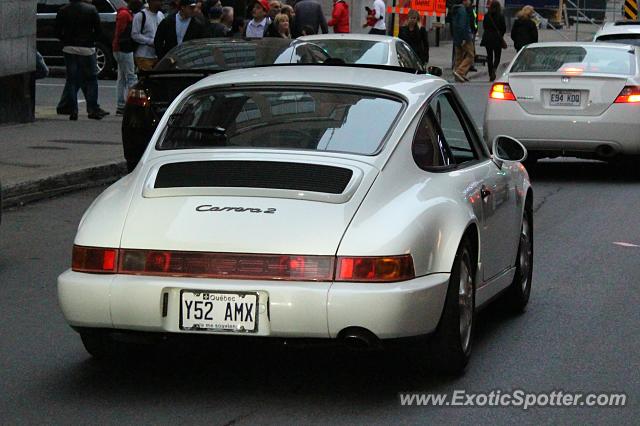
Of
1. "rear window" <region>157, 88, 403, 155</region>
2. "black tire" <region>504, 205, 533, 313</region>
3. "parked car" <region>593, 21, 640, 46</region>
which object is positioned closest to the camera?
"rear window" <region>157, 88, 403, 155</region>

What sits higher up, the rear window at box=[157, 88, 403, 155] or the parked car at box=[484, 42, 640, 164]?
the rear window at box=[157, 88, 403, 155]

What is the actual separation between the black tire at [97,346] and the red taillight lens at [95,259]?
1.70ft

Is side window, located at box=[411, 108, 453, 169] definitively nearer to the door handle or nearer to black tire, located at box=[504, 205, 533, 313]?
the door handle

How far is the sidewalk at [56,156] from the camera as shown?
1349cm

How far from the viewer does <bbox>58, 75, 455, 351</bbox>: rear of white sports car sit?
5941mm

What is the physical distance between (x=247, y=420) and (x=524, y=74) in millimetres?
10496

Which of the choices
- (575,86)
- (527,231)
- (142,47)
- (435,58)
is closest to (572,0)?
(435,58)

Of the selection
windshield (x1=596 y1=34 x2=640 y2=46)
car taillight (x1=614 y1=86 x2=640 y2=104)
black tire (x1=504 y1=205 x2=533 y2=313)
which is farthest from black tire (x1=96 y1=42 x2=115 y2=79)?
black tire (x1=504 y1=205 x2=533 y2=313)

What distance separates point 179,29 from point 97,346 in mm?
13396

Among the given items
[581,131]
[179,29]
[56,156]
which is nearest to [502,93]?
[581,131]

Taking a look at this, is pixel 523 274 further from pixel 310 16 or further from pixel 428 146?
pixel 310 16

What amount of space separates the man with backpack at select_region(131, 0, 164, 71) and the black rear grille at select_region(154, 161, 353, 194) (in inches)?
557

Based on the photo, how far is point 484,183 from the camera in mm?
7363

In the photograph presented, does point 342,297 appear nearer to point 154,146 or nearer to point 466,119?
point 154,146
